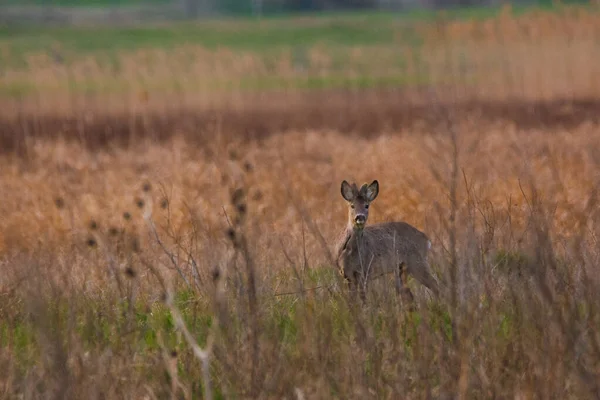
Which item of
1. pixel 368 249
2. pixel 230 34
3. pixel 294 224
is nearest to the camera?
pixel 368 249

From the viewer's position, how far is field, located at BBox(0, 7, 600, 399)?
432 centimetres

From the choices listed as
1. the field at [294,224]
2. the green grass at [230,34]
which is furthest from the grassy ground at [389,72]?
the green grass at [230,34]

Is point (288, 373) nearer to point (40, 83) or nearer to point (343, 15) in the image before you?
point (40, 83)

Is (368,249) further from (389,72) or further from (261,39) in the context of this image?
(261,39)

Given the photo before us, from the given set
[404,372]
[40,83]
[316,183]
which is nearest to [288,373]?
[404,372]

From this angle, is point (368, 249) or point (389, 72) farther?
point (389, 72)

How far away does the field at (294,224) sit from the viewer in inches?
170

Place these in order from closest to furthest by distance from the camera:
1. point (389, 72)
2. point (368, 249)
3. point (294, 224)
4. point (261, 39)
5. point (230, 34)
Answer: point (368, 249)
point (294, 224)
point (389, 72)
point (261, 39)
point (230, 34)

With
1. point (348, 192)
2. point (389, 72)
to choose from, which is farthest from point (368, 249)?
point (389, 72)

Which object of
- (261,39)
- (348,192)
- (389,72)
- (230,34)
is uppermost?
(230,34)

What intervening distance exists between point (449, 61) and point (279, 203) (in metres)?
13.9

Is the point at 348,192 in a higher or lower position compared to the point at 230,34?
lower

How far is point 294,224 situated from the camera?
8477 millimetres

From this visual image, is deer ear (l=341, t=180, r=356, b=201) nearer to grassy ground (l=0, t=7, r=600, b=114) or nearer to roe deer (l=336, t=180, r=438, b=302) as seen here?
roe deer (l=336, t=180, r=438, b=302)
